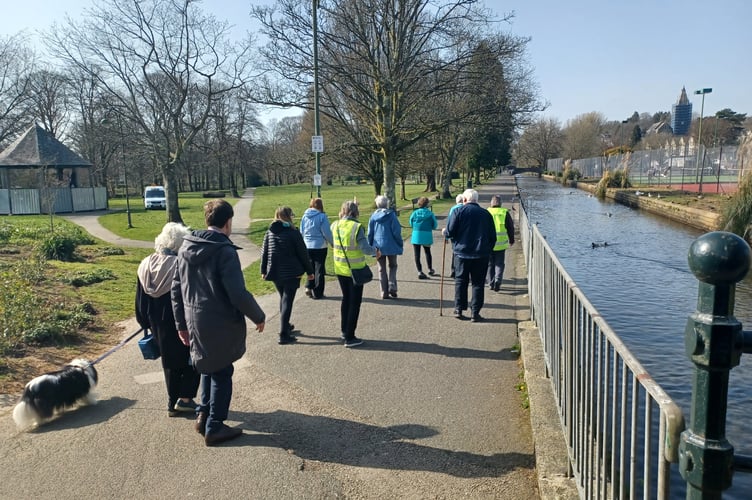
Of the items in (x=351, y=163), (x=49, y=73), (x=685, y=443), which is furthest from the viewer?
(x=49, y=73)

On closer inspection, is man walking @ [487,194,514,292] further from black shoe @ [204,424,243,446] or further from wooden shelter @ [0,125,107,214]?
wooden shelter @ [0,125,107,214]

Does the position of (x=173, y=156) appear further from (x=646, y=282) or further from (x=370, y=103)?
(x=646, y=282)

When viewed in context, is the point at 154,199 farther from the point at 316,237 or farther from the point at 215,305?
the point at 215,305

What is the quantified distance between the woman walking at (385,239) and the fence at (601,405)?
5312 millimetres

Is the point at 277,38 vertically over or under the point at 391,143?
over

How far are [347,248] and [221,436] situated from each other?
319cm

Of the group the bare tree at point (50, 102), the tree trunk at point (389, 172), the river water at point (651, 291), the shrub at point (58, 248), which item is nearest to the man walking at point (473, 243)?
the river water at point (651, 291)

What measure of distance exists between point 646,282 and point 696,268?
12.0 meters

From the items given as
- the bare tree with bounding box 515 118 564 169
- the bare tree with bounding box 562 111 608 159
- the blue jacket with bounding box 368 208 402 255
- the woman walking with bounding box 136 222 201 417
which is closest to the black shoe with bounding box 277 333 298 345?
the woman walking with bounding box 136 222 201 417

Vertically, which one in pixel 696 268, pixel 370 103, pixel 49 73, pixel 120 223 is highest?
pixel 49 73

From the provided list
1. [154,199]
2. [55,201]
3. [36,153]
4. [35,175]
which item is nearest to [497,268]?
[55,201]

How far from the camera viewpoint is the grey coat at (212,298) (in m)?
4.60

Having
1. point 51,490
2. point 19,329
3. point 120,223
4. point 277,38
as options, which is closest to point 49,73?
point 120,223

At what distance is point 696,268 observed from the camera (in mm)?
1643
